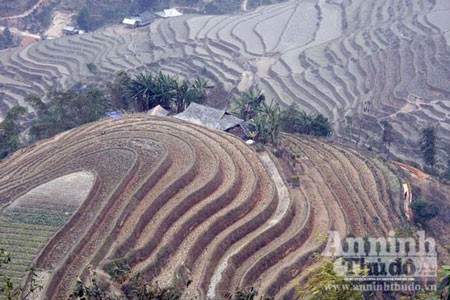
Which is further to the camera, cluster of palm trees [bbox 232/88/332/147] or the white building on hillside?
the white building on hillside

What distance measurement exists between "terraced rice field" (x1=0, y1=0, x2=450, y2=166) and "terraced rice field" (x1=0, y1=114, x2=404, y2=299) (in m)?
16.9

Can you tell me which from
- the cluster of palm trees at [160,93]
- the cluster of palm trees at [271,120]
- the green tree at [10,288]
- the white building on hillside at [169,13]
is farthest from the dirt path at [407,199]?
the white building on hillside at [169,13]

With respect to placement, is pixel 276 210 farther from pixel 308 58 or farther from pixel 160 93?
pixel 308 58

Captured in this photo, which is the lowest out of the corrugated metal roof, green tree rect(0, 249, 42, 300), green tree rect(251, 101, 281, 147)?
green tree rect(0, 249, 42, 300)

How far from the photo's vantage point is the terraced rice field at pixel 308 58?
49.2 m

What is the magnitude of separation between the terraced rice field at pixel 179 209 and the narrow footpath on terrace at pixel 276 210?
49 millimetres

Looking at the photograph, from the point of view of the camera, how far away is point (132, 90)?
3866 cm

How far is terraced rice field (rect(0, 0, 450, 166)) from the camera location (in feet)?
161

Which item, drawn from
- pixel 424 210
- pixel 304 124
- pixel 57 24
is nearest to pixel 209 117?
pixel 304 124

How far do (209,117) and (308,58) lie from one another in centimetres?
2614

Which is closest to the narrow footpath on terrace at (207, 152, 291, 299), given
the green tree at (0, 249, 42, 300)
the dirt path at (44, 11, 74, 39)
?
the green tree at (0, 249, 42, 300)

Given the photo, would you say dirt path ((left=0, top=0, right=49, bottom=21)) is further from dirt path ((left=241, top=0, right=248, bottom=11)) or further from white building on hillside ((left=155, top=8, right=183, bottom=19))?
dirt path ((left=241, top=0, right=248, bottom=11))

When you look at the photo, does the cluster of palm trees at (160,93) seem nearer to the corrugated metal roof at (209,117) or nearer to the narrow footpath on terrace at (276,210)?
the corrugated metal roof at (209,117)

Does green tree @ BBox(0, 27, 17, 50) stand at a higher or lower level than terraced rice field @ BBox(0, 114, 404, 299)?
higher
